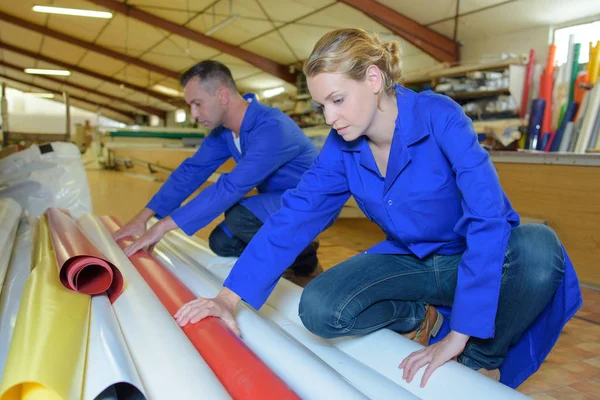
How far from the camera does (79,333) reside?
0.90 meters

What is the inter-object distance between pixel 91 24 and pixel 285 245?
460 inches

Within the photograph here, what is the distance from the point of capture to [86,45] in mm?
12469

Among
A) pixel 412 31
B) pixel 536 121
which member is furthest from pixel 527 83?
pixel 412 31

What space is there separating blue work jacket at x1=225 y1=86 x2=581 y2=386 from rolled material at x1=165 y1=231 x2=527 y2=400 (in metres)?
0.09

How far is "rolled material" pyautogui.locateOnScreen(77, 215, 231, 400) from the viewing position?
75 centimetres

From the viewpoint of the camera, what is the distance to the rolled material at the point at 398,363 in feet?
2.92

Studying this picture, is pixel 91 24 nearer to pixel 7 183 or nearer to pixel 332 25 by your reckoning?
pixel 332 25

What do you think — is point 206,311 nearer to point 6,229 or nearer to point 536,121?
point 6,229

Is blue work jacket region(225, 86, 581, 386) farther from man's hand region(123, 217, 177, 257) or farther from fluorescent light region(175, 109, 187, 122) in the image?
fluorescent light region(175, 109, 187, 122)

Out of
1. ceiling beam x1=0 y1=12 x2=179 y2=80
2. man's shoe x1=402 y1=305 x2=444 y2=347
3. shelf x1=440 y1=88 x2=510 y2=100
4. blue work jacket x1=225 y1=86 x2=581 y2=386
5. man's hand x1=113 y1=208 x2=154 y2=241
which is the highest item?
ceiling beam x1=0 y1=12 x2=179 y2=80

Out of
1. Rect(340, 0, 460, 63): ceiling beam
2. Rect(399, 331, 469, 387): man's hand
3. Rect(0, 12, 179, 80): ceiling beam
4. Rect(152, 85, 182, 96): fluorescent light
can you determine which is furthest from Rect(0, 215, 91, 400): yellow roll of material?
Rect(152, 85, 182, 96): fluorescent light

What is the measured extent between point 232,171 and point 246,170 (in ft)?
0.18

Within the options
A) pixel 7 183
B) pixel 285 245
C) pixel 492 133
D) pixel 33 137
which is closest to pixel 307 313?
pixel 285 245

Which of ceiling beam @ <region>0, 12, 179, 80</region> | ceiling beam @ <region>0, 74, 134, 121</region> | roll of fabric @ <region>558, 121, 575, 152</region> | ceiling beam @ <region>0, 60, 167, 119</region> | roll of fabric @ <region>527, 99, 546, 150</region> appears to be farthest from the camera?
ceiling beam @ <region>0, 74, 134, 121</region>
